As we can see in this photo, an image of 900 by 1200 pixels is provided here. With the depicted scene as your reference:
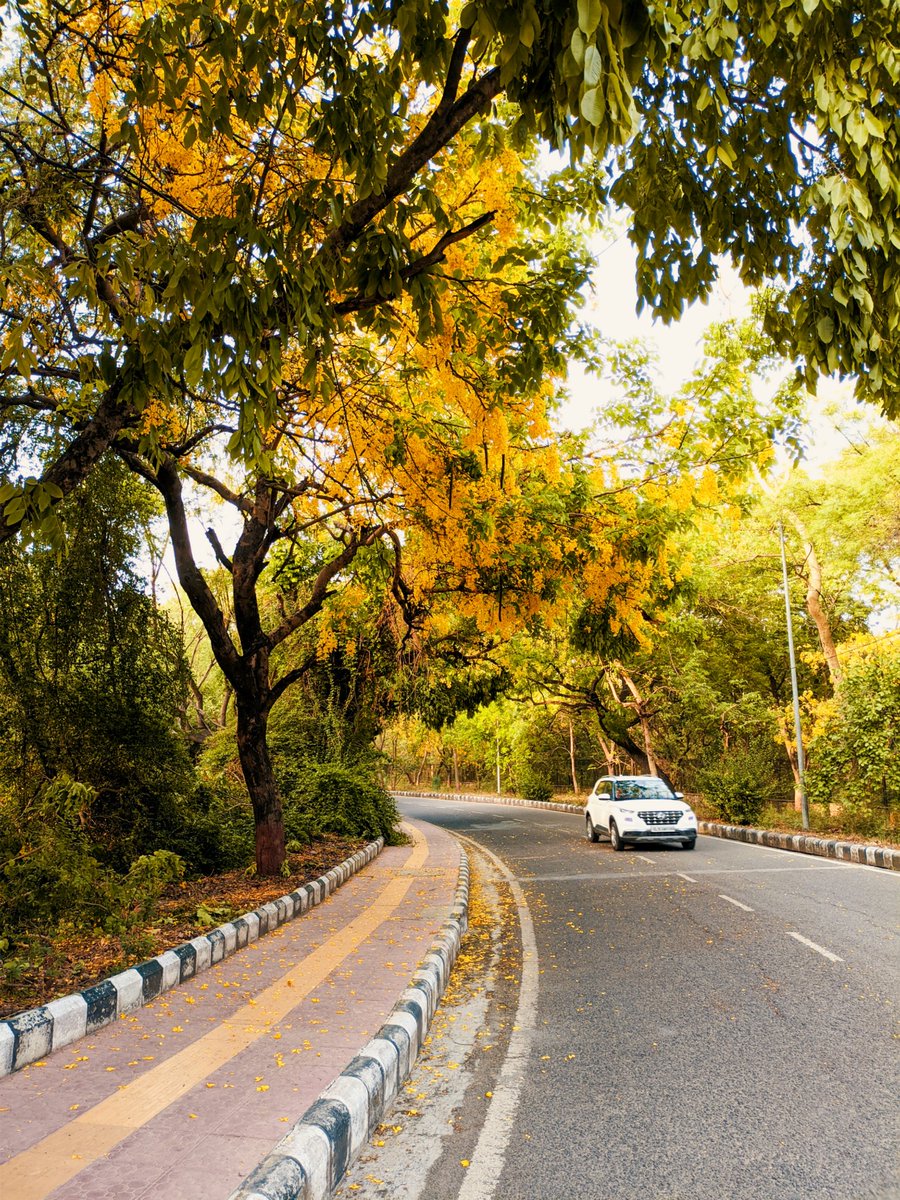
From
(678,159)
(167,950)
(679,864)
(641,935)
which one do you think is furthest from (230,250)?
(679,864)

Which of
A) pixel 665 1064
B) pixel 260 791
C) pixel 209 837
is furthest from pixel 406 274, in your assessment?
pixel 209 837

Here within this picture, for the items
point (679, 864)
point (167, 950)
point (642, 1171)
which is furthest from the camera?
point (679, 864)

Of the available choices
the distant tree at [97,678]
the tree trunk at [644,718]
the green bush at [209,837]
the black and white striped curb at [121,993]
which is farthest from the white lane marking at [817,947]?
the tree trunk at [644,718]

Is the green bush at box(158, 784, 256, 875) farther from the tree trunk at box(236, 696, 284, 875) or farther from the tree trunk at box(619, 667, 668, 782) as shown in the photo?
the tree trunk at box(619, 667, 668, 782)

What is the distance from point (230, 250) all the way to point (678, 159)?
2470 millimetres

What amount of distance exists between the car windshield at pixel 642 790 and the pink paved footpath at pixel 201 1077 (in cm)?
1013

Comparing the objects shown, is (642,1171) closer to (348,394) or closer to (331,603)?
(348,394)

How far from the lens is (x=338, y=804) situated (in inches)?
637

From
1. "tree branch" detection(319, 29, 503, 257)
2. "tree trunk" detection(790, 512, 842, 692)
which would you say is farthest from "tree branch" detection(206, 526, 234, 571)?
"tree trunk" detection(790, 512, 842, 692)

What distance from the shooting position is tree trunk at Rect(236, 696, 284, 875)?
33.7 feet

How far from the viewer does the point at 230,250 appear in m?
4.02

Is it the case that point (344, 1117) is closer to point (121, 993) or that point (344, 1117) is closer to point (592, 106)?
point (121, 993)

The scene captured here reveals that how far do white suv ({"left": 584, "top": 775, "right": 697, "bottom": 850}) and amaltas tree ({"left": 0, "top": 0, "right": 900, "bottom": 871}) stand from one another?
9094mm

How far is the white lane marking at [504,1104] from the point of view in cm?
331
